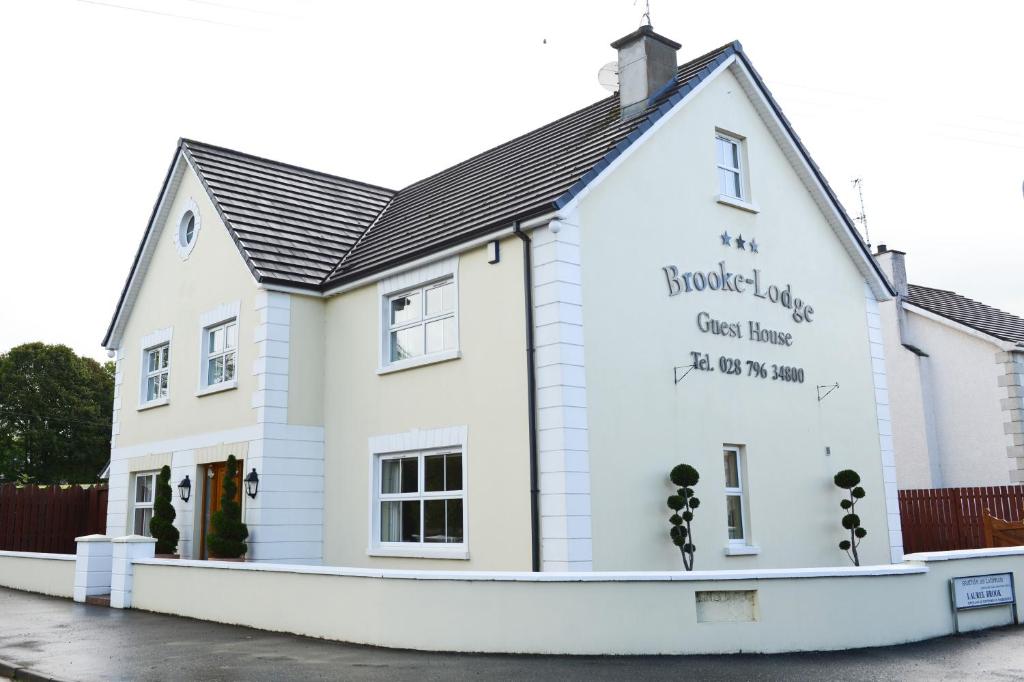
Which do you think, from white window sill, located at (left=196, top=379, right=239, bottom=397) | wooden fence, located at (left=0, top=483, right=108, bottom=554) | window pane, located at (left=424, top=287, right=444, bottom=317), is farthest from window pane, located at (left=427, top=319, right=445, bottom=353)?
wooden fence, located at (left=0, top=483, right=108, bottom=554)

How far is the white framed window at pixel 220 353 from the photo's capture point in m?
17.1

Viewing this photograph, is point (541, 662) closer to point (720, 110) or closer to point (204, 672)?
point (204, 672)

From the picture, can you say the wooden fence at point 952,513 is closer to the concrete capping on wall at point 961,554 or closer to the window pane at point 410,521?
the concrete capping on wall at point 961,554

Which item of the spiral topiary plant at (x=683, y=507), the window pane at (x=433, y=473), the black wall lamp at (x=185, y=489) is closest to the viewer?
the spiral topiary plant at (x=683, y=507)

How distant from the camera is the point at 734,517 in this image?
Answer: 1396 centimetres

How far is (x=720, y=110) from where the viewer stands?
15352mm

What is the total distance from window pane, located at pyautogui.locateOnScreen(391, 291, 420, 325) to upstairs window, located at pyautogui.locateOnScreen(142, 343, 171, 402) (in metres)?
6.37

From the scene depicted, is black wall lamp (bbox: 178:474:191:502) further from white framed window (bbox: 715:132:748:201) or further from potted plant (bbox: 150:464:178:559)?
white framed window (bbox: 715:132:748:201)

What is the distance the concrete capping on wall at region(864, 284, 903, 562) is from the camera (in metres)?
16.0

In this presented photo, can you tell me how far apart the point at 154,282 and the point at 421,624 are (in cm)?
1272

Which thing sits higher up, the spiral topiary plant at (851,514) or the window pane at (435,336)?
the window pane at (435,336)

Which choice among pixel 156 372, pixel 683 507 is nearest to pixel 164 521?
pixel 156 372

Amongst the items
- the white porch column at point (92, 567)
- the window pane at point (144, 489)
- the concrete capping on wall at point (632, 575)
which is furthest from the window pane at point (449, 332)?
the window pane at point (144, 489)

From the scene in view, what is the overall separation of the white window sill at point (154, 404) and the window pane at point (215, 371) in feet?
4.50
